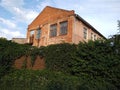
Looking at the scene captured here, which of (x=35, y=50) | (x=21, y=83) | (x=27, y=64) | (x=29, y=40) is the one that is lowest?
(x=21, y=83)

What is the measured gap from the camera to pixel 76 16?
2727 centimetres

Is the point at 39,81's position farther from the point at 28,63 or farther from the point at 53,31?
the point at 53,31

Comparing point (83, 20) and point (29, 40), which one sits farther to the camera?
point (29, 40)

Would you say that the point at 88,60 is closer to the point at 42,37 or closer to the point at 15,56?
the point at 15,56

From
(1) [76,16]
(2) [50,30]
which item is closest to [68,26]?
(1) [76,16]

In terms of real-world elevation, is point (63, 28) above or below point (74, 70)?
above

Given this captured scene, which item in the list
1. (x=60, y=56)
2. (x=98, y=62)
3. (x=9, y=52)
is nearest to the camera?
(x=98, y=62)

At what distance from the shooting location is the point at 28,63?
20.5m

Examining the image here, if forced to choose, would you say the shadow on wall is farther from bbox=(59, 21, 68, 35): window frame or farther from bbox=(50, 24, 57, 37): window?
bbox=(50, 24, 57, 37): window

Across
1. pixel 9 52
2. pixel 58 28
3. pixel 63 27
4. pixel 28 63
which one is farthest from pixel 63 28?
pixel 9 52

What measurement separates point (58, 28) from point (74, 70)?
12.3 metres

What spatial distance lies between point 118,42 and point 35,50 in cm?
764

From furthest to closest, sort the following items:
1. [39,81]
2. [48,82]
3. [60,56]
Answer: [60,56], [39,81], [48,82]

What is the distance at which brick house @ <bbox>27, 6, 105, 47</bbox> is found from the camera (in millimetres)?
26906
